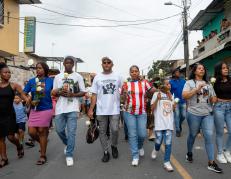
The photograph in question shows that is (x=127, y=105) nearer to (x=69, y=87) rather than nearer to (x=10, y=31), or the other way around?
(x=69, y=87)

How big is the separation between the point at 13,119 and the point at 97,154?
6.06ft

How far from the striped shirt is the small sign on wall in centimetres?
1674

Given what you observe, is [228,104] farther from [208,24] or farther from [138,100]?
[208,24]

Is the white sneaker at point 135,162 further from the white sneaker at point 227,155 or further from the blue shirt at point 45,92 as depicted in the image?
the blue shirt at point 45,92

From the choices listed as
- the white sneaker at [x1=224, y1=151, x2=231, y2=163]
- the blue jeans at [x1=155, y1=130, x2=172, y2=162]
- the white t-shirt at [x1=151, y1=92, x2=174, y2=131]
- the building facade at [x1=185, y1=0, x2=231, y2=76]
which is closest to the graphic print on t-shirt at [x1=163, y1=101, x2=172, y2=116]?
the white t-shirt at [x1=151, y1=92, x2=174, y2=131]

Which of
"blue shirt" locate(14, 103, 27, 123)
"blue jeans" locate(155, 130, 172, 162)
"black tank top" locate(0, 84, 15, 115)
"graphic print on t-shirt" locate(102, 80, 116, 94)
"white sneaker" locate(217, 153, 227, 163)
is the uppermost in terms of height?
"graphic print on t-shirt" locate(102, 80, 116, 94)

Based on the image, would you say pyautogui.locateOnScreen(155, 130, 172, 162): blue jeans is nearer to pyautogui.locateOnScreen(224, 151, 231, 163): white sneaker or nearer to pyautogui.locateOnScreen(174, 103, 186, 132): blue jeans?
pyautogui.locateOnScreen(224, 151, 231, 163): white sneaker

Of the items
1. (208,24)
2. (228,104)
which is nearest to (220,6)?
(208,24)

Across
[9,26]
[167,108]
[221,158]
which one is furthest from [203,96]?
[9,26]

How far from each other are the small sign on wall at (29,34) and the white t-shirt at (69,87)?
633 inches

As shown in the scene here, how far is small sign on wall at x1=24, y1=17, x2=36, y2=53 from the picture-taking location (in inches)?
837

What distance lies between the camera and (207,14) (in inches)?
A: 941

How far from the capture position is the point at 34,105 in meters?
6.18

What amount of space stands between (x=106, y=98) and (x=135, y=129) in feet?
2.57
